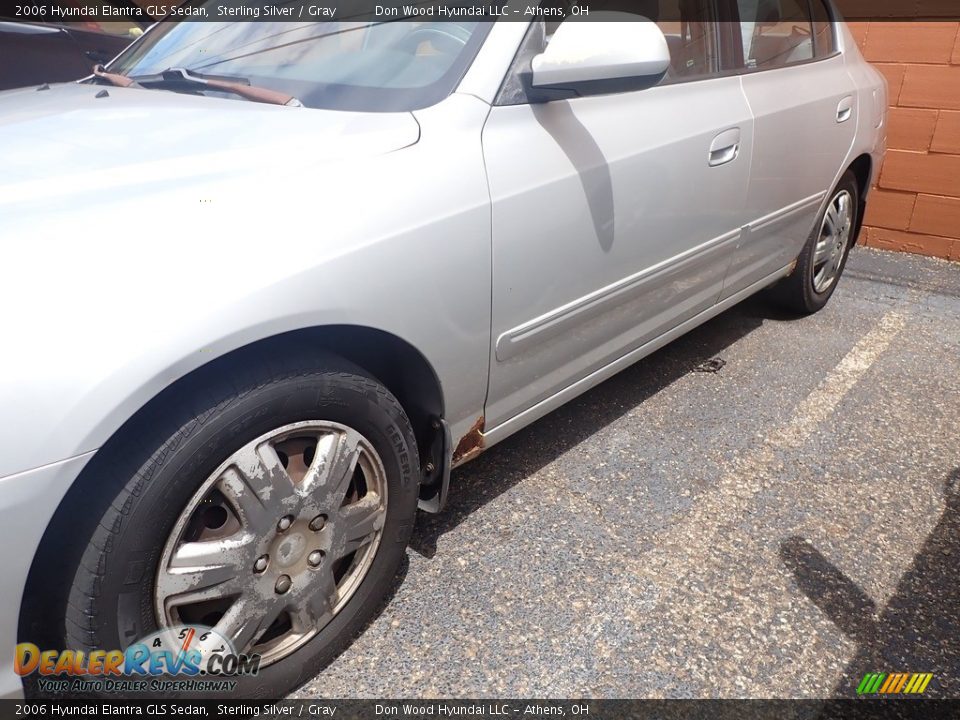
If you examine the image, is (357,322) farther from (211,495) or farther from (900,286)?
(900,286)

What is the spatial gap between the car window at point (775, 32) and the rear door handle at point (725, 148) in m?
0.42

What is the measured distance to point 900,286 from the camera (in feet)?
14.8

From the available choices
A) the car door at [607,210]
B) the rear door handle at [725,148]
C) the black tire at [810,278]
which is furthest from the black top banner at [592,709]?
the black tire at [810,278]

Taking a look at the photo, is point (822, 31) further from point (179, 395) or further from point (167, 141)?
point (179, 395)

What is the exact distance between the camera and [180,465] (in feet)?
→ 4.25

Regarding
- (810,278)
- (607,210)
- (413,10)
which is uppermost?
(413,10)

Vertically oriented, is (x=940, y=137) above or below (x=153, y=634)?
above

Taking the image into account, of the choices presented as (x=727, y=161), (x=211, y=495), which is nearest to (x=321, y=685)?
(x=211, y=495)

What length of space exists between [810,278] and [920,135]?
6.52 ft

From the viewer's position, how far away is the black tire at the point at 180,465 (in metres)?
1.27

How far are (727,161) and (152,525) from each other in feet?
6.70

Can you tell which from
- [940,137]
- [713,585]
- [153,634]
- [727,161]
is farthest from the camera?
[940,137]

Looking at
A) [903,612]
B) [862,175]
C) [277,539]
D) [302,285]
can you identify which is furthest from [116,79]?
[862,175]

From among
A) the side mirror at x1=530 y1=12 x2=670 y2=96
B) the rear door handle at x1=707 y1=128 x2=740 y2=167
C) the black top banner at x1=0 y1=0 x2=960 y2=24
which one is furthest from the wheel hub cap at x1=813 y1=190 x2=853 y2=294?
the side mirror at x1=530 y1=12 x2=670 y2=96
